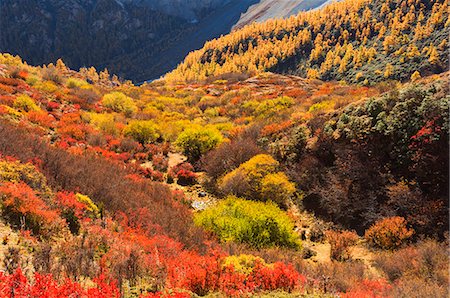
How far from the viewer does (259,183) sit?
1311 centimetres

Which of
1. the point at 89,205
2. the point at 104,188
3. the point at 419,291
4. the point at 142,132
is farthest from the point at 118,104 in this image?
the point at 419,291

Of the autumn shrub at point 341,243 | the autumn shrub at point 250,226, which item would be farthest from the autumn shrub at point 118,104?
the autumn shrub at point 341,243

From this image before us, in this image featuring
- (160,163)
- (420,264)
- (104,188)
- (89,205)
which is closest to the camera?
(420,264)

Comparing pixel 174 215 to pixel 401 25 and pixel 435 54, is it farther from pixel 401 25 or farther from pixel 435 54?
pixel 401 25

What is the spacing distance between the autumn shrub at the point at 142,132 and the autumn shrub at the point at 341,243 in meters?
13.0

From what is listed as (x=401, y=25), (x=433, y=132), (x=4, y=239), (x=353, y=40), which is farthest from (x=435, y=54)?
(x=4, y=239)

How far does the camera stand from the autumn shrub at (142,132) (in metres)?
19.8

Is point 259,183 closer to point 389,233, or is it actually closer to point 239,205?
point 239,205

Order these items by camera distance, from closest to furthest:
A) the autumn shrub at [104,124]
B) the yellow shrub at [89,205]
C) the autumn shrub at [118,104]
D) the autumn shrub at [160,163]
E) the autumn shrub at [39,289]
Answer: the autumn shrub at [39,289] → the yellow shrub at [89,205] → the autumn shrub at [160,163] → the autumn shrub at [104,124] → the autumn shrub at [118,104]

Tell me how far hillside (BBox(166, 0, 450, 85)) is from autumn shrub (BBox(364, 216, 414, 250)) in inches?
2378

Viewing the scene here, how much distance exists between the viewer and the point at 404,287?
5926mm

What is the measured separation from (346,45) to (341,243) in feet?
310

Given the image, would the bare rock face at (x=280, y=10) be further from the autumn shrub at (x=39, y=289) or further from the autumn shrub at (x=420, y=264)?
the autumn shrub at (x=39, y=289)

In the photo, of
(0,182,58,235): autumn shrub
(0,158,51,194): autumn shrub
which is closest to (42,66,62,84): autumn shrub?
(0,158,51,194): autumn shrub
